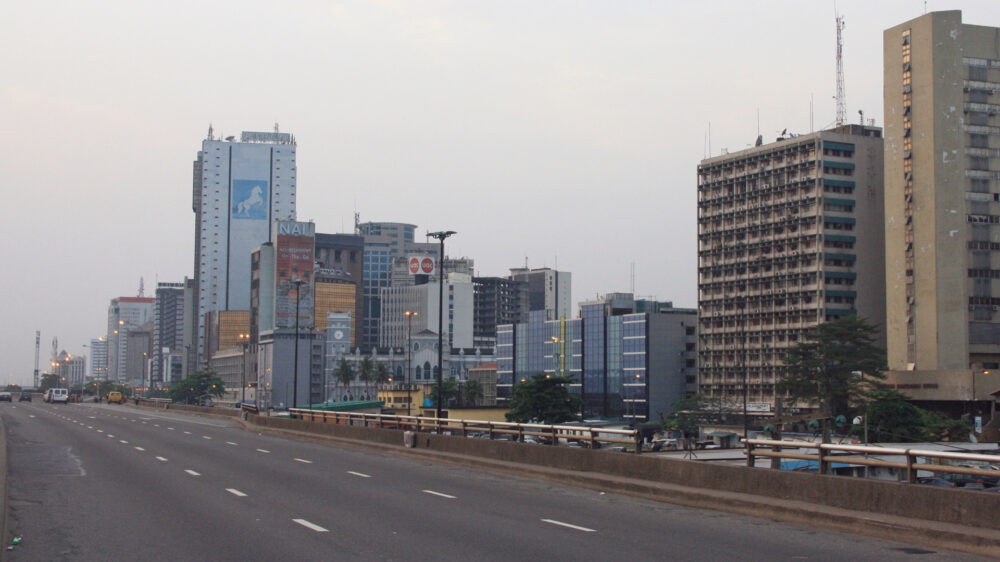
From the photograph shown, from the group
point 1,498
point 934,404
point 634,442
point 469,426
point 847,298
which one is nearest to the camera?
point 1,498

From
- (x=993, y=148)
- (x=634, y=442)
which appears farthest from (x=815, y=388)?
(x=634, y=442)

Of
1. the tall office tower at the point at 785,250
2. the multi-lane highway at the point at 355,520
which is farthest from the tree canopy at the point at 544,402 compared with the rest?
the multi-lane highway at the point at 355,520

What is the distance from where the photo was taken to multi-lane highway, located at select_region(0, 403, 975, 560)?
56.9 ft

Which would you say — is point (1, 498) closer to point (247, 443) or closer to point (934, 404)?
point (247, 443)

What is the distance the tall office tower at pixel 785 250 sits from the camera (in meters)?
162

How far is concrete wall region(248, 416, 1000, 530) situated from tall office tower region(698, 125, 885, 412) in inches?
5019

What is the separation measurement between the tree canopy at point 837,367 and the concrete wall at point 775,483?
91543 millimetres

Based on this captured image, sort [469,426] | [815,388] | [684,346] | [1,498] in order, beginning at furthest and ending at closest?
[684,346] < [815,388] < [469,426] < [1,498]

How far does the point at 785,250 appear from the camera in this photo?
168 meters

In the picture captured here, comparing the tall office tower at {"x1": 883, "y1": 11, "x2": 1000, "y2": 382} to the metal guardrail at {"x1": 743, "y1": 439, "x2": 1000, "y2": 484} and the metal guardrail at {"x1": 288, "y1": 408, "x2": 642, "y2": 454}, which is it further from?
the metal guardrail at {"x1": 743, "y1": 439, "x2": 1000, "y2": 484}

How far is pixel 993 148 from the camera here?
138875mm

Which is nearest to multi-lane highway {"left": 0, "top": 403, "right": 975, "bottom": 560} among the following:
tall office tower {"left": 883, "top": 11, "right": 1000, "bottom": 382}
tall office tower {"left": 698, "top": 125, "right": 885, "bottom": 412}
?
tall office tower {"left": 883, "top": 11, "right": 1000, "bottom": 382}

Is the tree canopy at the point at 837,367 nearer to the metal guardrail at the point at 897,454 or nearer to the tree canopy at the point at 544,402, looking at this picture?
the tree canopy at the point at 544,402

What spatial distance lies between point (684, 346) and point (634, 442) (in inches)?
6598
